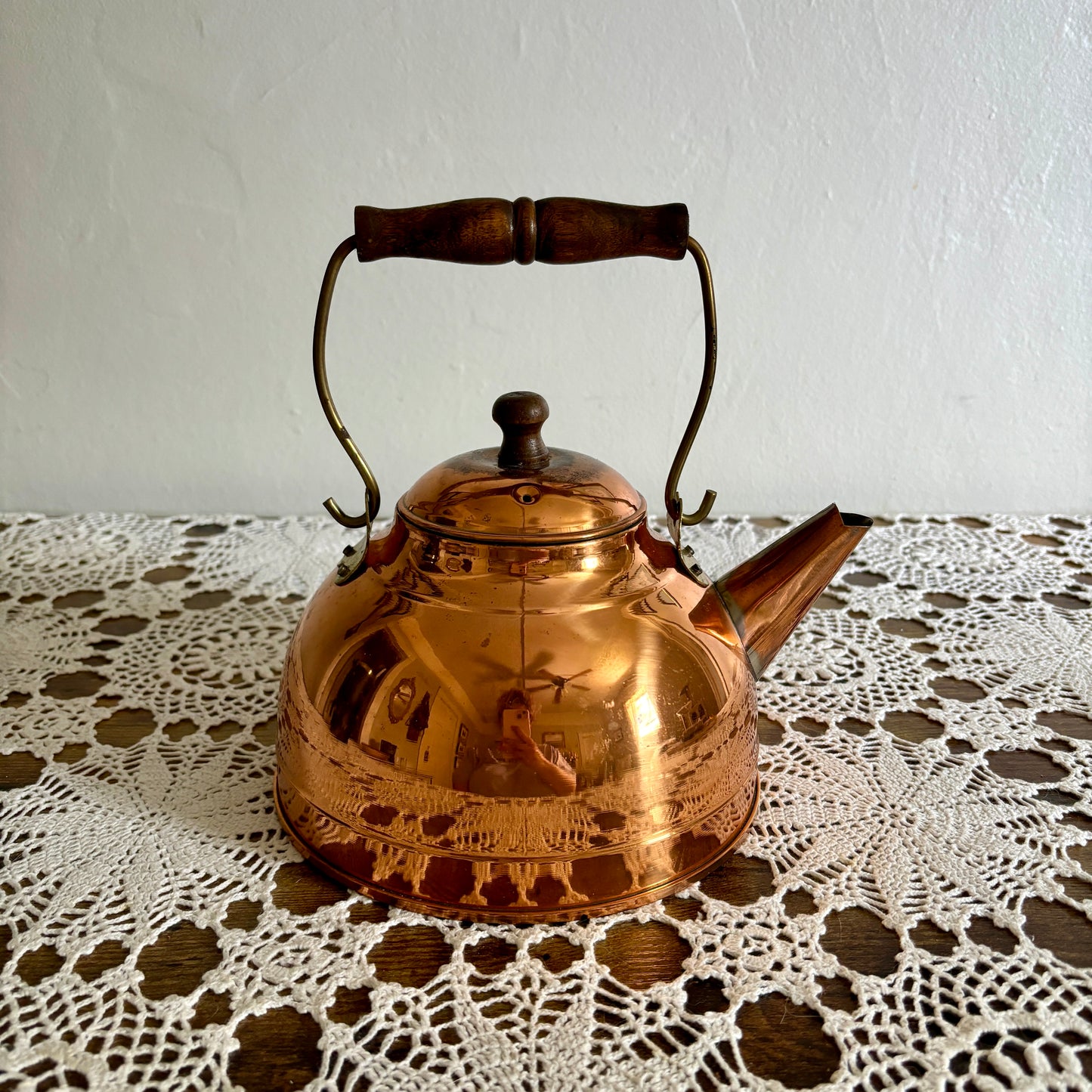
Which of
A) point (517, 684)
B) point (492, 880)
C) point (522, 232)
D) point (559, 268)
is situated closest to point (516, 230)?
point (522, 232)

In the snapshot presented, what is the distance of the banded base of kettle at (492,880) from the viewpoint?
18.7 inches

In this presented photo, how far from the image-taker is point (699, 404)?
54cm

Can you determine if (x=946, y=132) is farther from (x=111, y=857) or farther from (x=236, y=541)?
(x=111, y=857)

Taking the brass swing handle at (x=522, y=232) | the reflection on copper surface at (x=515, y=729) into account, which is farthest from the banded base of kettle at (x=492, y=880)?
the brass swing handle at (x=522, y=232)

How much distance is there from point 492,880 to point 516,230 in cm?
34

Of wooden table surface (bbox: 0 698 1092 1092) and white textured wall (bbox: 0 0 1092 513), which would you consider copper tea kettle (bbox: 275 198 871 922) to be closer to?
wooden table surface (bbox: 0 698 1092 1092)

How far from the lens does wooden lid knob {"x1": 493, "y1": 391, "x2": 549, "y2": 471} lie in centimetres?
51

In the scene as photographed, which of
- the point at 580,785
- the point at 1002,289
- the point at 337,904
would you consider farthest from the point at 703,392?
the point at 1002,289

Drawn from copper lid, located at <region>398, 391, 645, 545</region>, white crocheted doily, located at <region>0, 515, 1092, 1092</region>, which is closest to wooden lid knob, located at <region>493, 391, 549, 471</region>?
copper lid, located at <region>398, 391, 645, 545</region>

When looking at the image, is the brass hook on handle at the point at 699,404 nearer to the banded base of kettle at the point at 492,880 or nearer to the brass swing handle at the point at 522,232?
the brass swing handle at the point at 522,232

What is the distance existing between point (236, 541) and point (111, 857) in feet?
1.72

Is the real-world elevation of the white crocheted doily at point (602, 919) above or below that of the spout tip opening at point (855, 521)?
below

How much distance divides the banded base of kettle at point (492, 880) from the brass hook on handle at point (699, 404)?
0.58 feet

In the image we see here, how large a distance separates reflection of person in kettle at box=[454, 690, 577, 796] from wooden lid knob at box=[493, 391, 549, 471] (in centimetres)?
14
